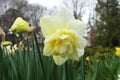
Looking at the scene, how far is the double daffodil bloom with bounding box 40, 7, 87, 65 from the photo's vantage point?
3.43ft

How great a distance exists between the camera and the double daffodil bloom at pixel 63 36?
1.05m

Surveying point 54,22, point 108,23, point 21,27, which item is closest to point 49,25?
point 54,22

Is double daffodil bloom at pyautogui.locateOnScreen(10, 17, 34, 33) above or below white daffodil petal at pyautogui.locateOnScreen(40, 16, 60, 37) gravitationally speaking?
below

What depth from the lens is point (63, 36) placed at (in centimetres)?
104

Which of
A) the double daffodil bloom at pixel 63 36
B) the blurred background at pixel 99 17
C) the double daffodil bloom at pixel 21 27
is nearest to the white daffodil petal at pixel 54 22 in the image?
the double daffodil bloom at pixel 63 36

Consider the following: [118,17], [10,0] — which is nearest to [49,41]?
[118,17]

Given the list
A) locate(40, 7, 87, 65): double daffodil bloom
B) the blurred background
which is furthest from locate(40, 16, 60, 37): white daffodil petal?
the blurred background

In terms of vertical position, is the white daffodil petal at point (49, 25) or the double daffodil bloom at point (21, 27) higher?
the white daffodil petal at point (49, 25)

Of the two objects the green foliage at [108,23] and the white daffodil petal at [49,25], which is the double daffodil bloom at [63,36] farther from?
the green foliage at [108,23]

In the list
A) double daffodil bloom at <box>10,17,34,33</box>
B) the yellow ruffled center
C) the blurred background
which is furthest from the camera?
the blurred background

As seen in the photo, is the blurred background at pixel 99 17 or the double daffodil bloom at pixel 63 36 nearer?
the double daffodil bloom at pixel 63 36

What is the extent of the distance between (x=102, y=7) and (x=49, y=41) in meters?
32.9

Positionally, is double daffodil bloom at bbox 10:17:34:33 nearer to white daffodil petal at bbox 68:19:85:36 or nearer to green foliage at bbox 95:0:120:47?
white daffodil petal at bbox 68:19:85:36

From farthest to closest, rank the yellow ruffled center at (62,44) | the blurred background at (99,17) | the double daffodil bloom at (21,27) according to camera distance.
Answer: the blurred background at (99,17) → the double daffodil bloom at (21,27) → the yellow ruffled center at (62,44)
